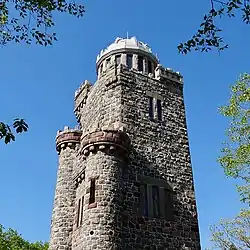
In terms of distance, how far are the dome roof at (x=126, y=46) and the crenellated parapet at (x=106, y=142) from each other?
872 centimetres

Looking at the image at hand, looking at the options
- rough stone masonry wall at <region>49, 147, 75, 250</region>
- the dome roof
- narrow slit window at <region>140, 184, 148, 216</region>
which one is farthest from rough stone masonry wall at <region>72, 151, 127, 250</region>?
the dome roof

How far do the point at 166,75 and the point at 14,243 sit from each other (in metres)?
25.3

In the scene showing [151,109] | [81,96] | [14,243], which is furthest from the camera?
[14,243]

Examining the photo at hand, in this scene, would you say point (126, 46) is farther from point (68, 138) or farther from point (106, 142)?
point (106, 142)

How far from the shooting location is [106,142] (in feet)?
57.8

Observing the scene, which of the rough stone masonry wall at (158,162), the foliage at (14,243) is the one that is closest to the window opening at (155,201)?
the rough stone masonry wall at (158,162)

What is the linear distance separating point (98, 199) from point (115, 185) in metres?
1.07

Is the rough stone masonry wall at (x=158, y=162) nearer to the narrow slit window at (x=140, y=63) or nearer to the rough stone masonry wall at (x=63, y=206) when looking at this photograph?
the narrow slit window at (x=140, y=63)

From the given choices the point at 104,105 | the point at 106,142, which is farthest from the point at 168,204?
the point at 104,105

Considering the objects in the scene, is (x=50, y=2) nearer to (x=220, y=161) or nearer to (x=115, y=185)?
(x=115, y=185)

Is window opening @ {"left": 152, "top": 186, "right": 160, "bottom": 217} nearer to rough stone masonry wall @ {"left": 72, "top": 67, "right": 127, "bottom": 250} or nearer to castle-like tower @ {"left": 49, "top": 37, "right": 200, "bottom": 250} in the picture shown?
castle-like tower @ {"left": 49, "top": 37, "right": 200, "bottom": 250}

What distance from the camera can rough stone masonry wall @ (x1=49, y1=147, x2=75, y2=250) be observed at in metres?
19.6

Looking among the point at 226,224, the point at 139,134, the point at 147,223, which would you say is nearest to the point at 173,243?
the point at 147,223

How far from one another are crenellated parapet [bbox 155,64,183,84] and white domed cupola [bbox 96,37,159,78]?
1131 millimetres
